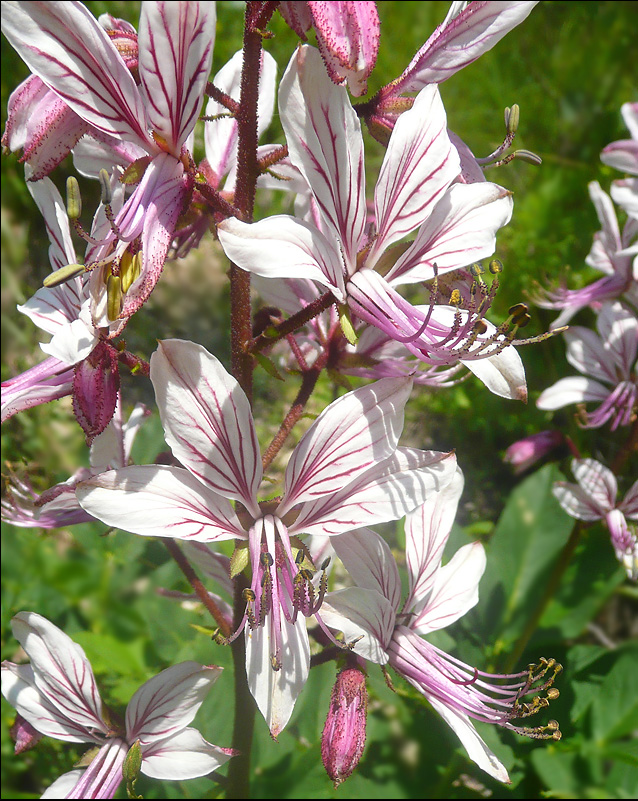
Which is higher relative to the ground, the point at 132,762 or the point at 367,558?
the point at 367,558

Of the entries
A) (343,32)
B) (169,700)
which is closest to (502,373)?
(343,32)

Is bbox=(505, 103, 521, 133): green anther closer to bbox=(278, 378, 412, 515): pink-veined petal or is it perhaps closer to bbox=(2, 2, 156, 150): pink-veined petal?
bbox=(278, 378, 412, 515): pink-veined petal

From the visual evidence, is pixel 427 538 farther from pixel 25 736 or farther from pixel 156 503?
pixel 25 736

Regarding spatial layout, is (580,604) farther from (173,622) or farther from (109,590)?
(109,590)

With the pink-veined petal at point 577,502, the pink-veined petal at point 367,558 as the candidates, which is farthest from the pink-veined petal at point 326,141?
the pink-veined petal at point 577,502

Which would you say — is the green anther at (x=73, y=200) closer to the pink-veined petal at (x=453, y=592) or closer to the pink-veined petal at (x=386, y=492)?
the pink-veined petal at (x=386, y=492)

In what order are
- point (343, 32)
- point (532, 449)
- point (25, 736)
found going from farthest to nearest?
point (532, 449), point (25, 736), point (343, 32)
